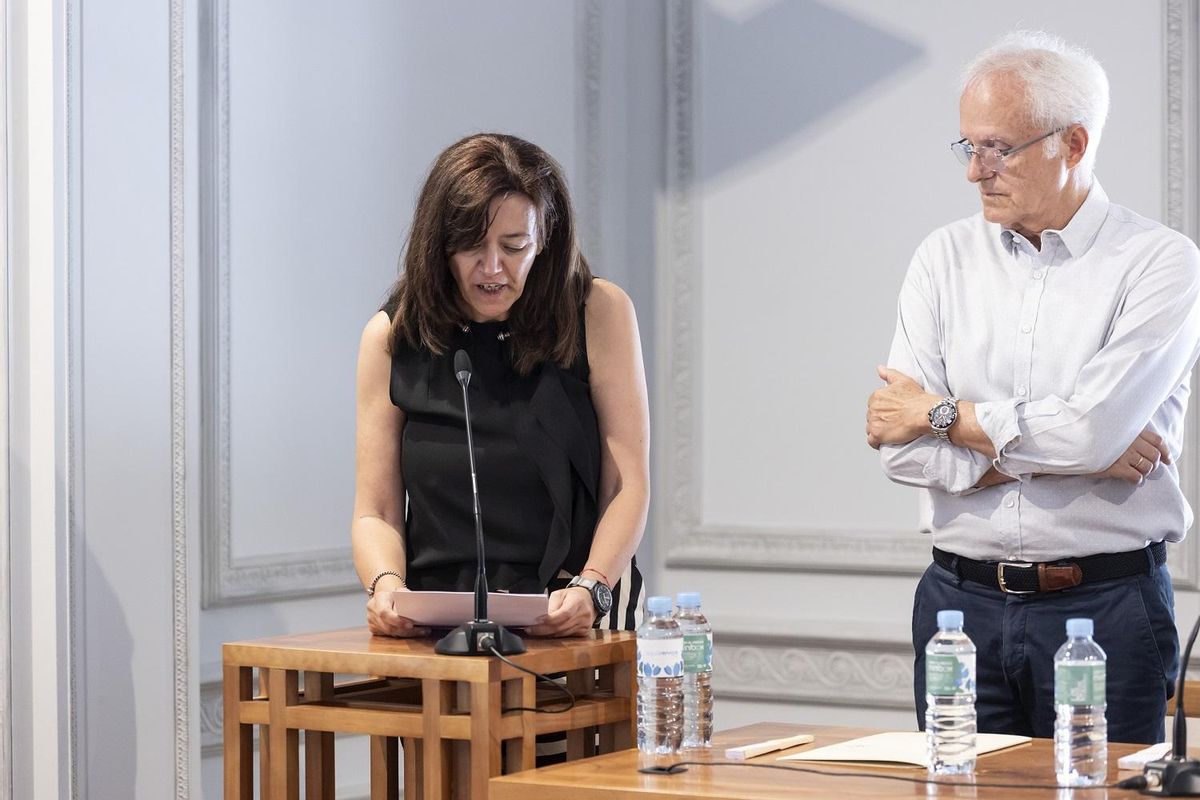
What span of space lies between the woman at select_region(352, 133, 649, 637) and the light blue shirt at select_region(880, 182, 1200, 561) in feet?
1.59

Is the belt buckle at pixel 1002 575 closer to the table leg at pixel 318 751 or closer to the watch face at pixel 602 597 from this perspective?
the watch face at pixel 602 597

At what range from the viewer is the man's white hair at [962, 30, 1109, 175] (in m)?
2.46

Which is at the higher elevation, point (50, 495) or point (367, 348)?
point (367, 348)

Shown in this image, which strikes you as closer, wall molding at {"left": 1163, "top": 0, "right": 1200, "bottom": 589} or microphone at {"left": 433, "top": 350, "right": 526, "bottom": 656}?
microphone at {"left": 433, "top": 350, "right": 526, "bottom": 656}

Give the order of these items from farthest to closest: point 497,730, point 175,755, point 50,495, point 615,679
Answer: point 175,755, point 50,495, point 615,679, point 497,730

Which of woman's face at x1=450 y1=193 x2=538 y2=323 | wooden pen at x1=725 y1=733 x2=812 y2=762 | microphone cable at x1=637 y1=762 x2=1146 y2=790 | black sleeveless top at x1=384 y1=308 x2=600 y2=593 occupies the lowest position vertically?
wooden pen at x1=725 y1=733 x2=812 y2=762

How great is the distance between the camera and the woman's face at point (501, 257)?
2.39 metres

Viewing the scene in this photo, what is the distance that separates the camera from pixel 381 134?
395 cm

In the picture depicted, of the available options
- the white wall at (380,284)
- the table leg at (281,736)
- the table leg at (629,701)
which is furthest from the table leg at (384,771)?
the white wall at (380,284)

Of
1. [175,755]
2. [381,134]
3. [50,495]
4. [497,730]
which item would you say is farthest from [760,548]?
[497,730]

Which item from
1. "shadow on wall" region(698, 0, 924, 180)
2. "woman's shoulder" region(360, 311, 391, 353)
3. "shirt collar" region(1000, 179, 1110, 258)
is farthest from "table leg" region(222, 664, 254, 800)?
"shadow on wall" region(698, 0, 924, 180)

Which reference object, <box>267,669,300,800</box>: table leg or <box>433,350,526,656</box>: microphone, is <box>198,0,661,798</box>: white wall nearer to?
<box>267,669,300,800</box>: table leg

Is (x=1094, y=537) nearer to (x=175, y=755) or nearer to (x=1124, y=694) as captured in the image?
(x=1124, y=694)

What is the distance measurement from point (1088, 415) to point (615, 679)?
806mm
